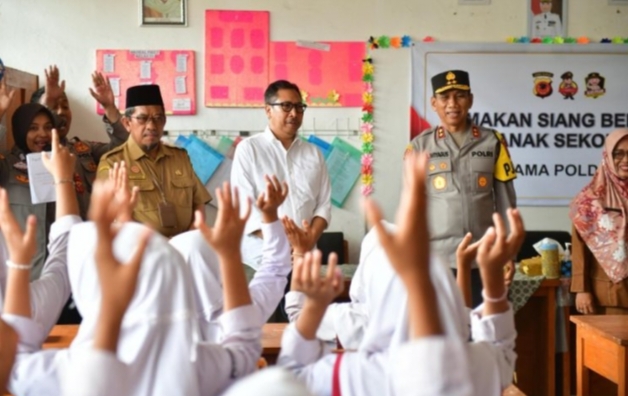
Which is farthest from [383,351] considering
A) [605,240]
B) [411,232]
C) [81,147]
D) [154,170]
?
[81,147]

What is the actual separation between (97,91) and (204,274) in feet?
8.14

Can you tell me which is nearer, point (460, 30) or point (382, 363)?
point (382, 363)

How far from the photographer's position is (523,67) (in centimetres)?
535

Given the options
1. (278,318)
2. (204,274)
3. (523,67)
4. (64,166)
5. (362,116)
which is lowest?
(278,318)

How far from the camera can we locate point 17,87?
15.7ft

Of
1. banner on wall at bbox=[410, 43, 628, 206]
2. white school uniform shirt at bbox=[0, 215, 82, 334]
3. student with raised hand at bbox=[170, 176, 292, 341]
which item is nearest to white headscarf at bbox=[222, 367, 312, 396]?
student with raised hand at bbox=[170, 176, 292, 341]

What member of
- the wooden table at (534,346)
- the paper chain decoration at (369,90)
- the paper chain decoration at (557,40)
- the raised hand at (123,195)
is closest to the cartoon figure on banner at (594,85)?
the paper chain decoration at (557,40)

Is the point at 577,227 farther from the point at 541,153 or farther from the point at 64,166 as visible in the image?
the point at 64,166

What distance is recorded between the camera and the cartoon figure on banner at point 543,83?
17.6ft

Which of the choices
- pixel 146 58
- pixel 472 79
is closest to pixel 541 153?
pixel 472 79

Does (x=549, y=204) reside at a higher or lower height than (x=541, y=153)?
lower

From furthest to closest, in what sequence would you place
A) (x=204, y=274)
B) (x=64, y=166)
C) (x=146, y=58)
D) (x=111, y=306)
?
(x=146, y=58), (x=64, y=166), (x=204, y=274), (x=111, y=306)

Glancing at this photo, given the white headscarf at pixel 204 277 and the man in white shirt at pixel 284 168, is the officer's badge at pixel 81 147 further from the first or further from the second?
the white headscarf at pixel 204 277

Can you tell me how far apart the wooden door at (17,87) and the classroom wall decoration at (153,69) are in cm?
43
